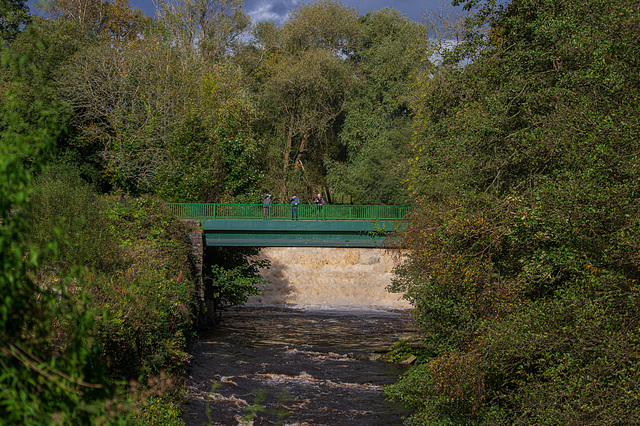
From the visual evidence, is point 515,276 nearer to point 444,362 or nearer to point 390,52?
point 444,362

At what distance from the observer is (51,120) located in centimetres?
521

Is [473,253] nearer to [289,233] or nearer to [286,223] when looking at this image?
[286,223]

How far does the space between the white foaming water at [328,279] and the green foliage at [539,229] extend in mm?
24409

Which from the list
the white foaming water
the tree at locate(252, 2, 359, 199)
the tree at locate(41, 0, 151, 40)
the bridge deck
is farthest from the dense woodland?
the tree at locate(41, 0, 151, 40)

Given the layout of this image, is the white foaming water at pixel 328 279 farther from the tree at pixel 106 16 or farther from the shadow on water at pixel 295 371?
the tree at pixel 106 16

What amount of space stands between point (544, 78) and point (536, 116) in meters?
1.65

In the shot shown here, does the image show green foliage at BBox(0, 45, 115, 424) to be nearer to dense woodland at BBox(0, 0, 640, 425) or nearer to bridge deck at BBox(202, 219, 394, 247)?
dense woodland at BBox(0, 0, 640, 425)

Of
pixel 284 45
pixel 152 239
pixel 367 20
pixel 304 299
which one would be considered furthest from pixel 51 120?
pixel 367 20

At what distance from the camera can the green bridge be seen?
30031 millimetres

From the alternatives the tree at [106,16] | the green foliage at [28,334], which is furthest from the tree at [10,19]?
the green foliage at [28,334]

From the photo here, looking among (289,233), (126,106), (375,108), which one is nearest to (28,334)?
(289,233)

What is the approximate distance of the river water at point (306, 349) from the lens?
1672cm

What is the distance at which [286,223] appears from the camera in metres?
30.1

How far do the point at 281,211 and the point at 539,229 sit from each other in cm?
2018
